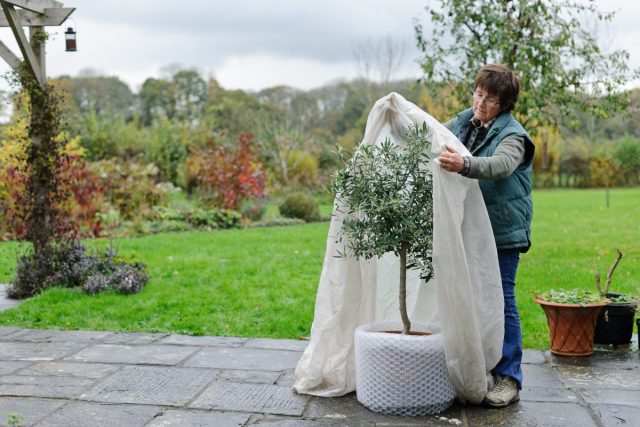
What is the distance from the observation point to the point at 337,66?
117 ft

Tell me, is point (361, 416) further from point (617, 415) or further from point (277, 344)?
point (277, 344)

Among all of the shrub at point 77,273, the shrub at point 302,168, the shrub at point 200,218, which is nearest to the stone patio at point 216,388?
the shrub at point 77,273

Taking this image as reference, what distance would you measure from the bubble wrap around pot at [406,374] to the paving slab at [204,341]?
1.67 metres

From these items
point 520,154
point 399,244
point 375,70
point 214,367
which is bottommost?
point 214,367

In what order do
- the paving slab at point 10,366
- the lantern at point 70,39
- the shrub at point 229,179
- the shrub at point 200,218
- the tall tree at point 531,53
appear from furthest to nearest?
the shrub at point 229,179, the shrub at point 200,218, the tall tree at point 531,53, the lantern at point 70,39, the paving slab at point 10,366

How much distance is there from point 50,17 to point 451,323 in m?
5.12

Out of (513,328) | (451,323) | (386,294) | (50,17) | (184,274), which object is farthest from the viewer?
(184,274)

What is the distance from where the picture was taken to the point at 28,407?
3617 millimetres

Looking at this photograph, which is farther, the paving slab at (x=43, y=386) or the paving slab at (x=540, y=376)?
the paving slab at (x=540, y=376)

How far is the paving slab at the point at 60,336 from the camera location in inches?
202

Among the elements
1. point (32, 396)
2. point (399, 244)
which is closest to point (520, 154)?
point (399, 244)

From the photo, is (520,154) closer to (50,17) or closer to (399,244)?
Answer: (399,244)

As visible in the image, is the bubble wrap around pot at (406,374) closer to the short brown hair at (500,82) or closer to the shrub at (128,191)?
the short brown hair at (500,82)

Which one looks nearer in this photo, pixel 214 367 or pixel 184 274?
pixel 214 367
